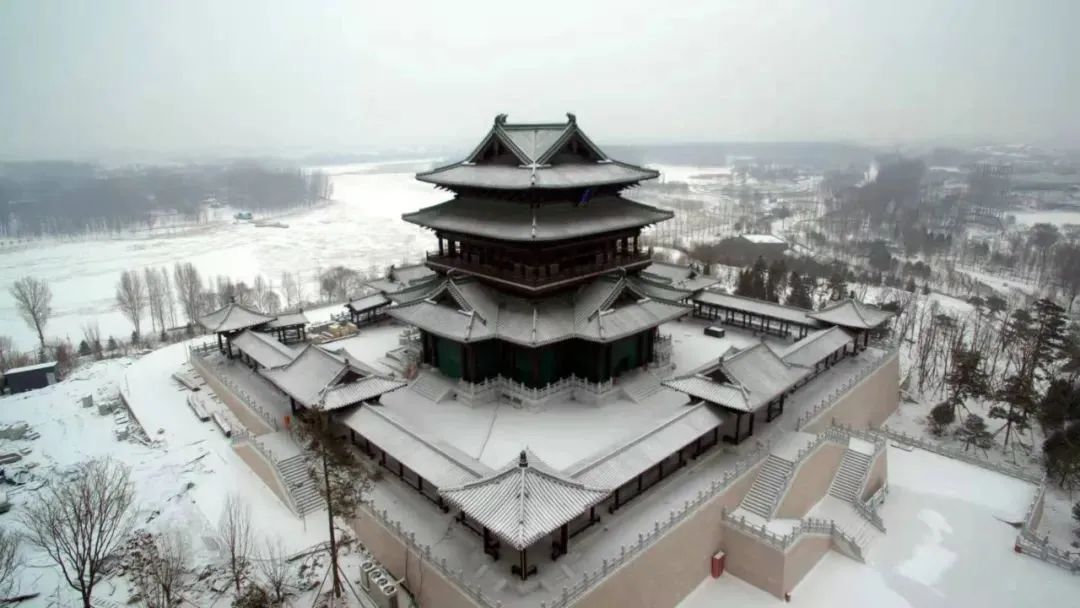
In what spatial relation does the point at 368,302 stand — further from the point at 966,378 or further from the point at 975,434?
the point at 975,434

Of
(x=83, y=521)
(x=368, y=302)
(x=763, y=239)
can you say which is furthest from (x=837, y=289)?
(x=83, y=521)

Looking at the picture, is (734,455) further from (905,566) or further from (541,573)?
(541,573)

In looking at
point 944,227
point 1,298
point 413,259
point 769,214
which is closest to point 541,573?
point 413,259

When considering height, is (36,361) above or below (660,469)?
below

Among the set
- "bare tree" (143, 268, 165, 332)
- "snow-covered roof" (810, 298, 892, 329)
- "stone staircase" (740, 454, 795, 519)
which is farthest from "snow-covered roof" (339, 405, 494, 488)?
"bare tree" (143, 268, 165, 332)

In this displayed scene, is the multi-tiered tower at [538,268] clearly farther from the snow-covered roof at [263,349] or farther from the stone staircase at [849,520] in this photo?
the stone staircase at [849,520]

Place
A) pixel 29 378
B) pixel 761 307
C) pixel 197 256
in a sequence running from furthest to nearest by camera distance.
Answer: pixel 197 256
pixel 761 307
pixel 29 378

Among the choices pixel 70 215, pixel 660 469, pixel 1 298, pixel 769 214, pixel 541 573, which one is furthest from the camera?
pixel 769 214
